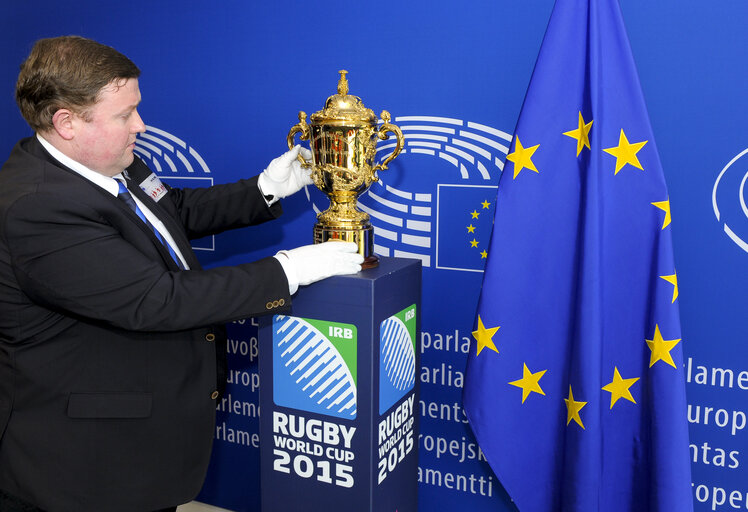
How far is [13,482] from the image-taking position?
1449 millimetres

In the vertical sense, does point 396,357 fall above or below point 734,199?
below

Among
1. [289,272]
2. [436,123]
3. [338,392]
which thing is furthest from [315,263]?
[436,123]

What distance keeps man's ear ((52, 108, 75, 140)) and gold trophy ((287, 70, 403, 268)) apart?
487 mm

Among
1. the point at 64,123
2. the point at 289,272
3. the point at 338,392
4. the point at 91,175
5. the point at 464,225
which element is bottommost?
the point at 338,392

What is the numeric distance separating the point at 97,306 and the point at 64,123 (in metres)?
0.39

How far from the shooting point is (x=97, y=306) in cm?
130

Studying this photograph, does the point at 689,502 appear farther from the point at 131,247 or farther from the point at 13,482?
the point at 13,482

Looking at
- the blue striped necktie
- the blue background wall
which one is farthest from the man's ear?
the blue background wall

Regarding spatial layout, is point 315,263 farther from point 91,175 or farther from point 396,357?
point 91,175

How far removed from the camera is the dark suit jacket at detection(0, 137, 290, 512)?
4.23 feet

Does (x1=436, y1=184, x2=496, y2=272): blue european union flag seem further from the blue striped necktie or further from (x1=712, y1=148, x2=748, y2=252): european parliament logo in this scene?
the blue striped necktie

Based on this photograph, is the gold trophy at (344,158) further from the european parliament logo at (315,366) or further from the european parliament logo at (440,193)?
the european parliament logo at (440,193)

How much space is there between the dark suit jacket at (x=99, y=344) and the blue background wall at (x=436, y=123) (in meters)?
0.66

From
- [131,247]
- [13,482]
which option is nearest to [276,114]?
[131,247]
